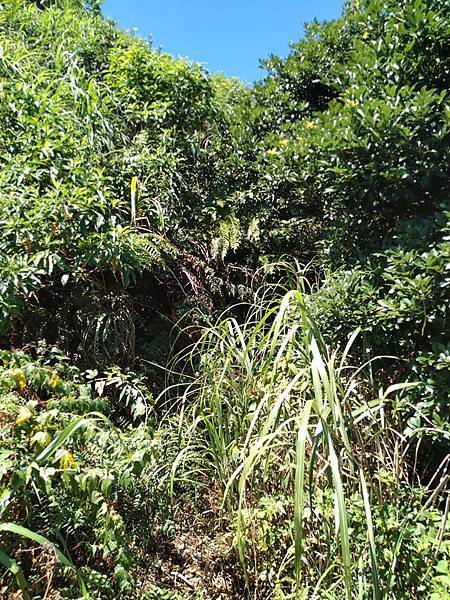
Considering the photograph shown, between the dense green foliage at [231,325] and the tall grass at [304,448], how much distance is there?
0.01m

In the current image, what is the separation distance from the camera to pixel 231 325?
7.27ft

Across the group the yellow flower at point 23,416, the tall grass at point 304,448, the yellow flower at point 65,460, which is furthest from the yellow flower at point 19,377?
the tall grass at point 304,448

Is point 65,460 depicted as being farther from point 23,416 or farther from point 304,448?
point 304,448

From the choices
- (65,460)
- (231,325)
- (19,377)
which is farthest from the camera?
(231,325)

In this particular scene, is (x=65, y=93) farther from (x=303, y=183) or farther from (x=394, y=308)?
(x=394, y=308)

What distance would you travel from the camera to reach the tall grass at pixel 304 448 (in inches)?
→ 52.2

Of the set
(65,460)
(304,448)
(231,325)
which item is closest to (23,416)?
(65,460)

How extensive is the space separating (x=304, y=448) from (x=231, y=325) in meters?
1.02

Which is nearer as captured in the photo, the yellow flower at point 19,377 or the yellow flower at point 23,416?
the yellow flower at point 23,416

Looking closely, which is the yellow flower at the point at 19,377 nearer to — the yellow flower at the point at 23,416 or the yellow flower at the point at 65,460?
the yellow flower at the point at 23,416

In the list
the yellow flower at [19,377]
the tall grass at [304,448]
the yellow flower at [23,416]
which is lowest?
the tall grass at [304,448]

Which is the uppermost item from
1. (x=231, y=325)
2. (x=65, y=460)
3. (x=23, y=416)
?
(x=231, y=325)

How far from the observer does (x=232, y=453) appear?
1825mm

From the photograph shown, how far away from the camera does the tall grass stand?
4.35 ft
